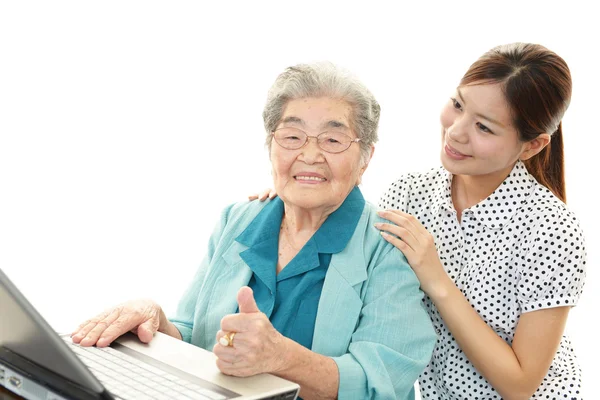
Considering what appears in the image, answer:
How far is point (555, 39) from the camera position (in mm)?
3021

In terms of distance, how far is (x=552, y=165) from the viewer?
199cm

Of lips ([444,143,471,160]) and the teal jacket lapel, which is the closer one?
the teal jacket lapel

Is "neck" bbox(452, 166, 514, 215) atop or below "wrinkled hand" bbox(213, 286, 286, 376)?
atop

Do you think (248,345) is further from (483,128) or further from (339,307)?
(483,128)

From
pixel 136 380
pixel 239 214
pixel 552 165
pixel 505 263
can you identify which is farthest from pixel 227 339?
pixel 552 165

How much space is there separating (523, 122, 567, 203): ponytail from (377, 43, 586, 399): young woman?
13 millimetres

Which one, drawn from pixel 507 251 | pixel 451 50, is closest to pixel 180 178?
pixel 451 50

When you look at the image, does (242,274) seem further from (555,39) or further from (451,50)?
(555,39)

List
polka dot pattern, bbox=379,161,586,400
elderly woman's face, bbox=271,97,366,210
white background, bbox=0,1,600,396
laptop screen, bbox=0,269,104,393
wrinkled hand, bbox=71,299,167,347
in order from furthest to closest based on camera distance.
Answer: white background, bbox=0,1,600,396
polka dot pattern, bbox=379,161,586,400
elderly woman's face, bbox=271,97,366,210
wrinkled hand, bbox=71,299,167,347
laptop screen, bbox=0,269,104,393

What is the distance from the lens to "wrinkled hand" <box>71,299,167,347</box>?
4.85ft

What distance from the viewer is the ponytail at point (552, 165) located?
197cm

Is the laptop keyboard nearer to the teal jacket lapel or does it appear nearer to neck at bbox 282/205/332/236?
the teal jacket lapel

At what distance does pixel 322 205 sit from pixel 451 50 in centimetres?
163

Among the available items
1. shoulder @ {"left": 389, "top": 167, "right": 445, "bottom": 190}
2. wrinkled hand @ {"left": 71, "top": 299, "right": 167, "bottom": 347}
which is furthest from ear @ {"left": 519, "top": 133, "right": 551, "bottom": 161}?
wrinkled hand @ {"left": 71, "top": 299, "right": 167, "bottom": 347}
